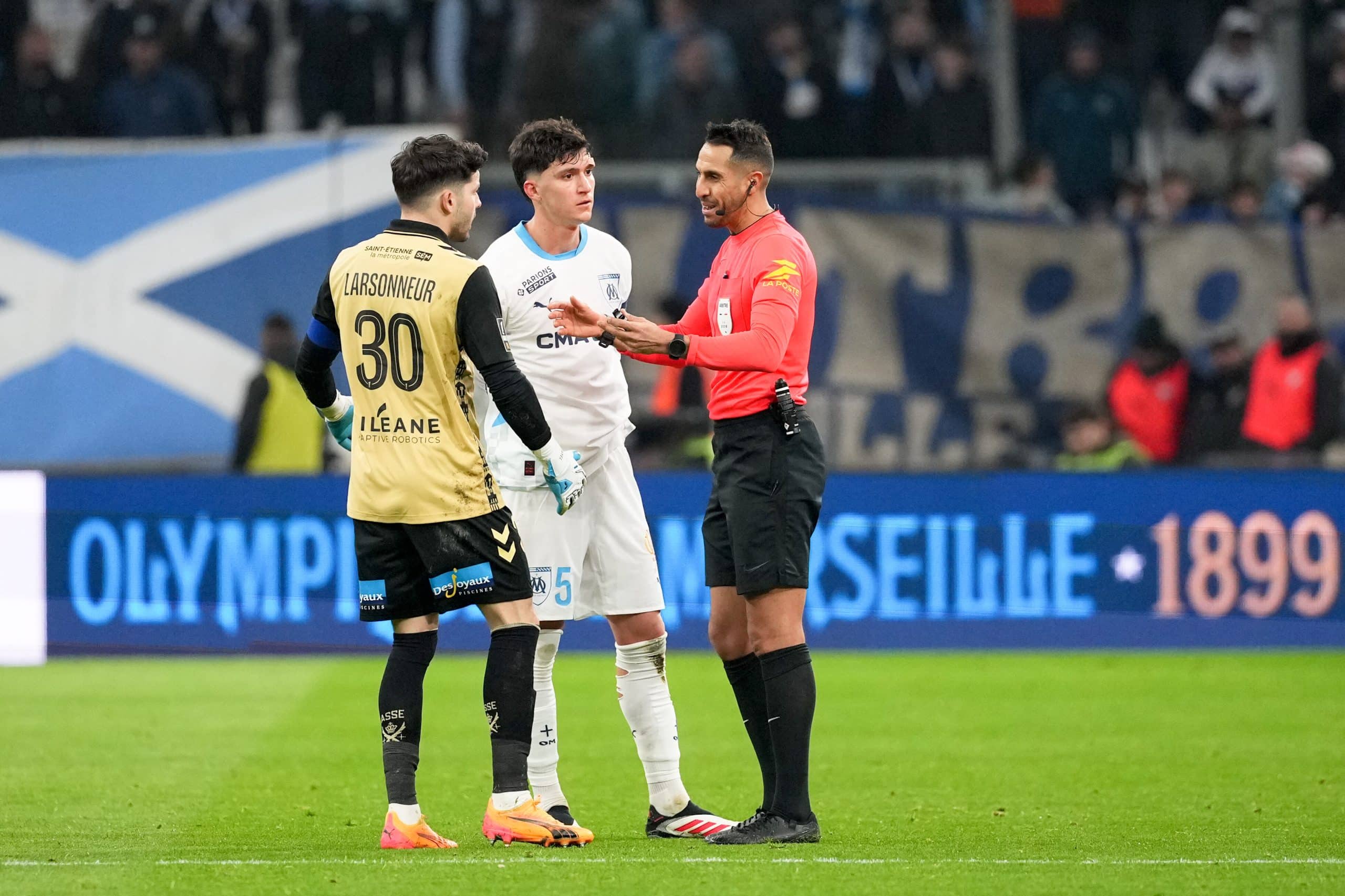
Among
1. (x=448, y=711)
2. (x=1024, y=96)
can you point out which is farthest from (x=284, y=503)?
(x=1024, y=96)

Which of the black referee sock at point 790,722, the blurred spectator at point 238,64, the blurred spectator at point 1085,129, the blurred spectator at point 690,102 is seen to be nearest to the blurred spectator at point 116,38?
the blurred spectator at point 238,64

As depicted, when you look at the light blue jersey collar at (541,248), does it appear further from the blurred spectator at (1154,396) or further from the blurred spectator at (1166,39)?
the blurred spectator at (1166,39)

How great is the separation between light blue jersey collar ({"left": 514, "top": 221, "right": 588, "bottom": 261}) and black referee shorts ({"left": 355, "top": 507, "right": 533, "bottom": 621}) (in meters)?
0.93

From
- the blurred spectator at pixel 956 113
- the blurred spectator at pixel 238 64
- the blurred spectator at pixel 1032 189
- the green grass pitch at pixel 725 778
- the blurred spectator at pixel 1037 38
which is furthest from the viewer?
the blurred spectator at pixel 1037 38

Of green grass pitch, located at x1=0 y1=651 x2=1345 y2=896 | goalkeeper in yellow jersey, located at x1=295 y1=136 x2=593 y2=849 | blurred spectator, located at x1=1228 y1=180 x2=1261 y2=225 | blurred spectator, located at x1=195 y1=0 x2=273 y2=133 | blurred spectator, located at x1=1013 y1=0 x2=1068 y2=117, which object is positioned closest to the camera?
green grass pitch, located at x1=0 y1=651 x2=1345 y2=896

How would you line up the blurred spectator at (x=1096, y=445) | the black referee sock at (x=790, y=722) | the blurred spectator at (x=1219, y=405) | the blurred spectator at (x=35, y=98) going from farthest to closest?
the blurred spectator at (x=35, y=98) < the blurred spectator at (x=1219, y=405) < the blurred spectator at (x=1096, y=445) < the black referee sock at (x=790, y=722)

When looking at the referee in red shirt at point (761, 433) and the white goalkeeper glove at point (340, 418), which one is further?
the white goalkeeper glove at point (340, 418)

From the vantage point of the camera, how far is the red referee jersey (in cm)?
607

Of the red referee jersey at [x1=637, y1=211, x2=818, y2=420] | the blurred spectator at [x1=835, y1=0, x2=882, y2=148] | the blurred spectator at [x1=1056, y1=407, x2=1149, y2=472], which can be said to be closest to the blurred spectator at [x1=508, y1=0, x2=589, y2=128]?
the blurred spectator at [x1=835, y1=0, x2=882, y2=148]

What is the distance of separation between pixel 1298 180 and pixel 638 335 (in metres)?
11.2

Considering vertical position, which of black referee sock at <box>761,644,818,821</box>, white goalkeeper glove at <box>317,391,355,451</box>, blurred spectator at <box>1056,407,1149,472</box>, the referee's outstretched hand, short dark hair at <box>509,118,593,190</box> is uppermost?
short dark hair at <box>509,118,593,190</box>

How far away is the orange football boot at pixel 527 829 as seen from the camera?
6.00m

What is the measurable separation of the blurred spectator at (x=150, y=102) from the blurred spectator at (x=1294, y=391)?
27.8 feet

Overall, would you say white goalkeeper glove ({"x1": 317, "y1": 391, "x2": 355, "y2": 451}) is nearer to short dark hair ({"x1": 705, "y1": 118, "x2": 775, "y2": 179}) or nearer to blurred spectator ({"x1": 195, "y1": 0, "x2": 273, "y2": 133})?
short dark hair ({"x1": 705, "y1": 118, "x2": 775, "y2": 179})
